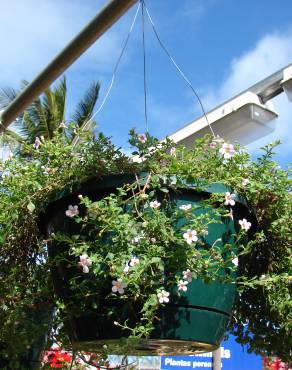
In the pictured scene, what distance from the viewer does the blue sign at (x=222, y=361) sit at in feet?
15.2

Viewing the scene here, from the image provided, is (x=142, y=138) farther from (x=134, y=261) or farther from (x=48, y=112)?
(x=48, y=112)

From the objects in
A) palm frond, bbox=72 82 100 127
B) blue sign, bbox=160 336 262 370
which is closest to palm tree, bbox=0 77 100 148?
palm frond, bbox=72 82 100 127

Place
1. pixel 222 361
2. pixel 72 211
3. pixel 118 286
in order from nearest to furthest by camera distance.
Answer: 1. pixel 118 286
2. pixel 72 211
3. pixel 222 361

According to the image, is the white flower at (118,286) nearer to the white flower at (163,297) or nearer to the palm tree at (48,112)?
the white flower at (163,297)

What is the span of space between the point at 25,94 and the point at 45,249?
67 cm

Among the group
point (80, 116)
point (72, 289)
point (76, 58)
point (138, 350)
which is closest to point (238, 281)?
point (138, 350)

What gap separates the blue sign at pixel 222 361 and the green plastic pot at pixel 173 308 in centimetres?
335

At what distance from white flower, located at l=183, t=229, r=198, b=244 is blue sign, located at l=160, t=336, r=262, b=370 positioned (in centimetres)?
355

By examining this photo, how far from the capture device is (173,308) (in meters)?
1.27

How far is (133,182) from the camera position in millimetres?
1336

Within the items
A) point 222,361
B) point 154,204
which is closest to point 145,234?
point 154,204

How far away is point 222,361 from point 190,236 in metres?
3.82

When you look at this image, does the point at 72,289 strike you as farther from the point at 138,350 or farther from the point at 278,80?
the point at 278,80

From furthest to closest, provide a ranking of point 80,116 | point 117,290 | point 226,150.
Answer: point 80,116 < point 226,150 < point 117,290
